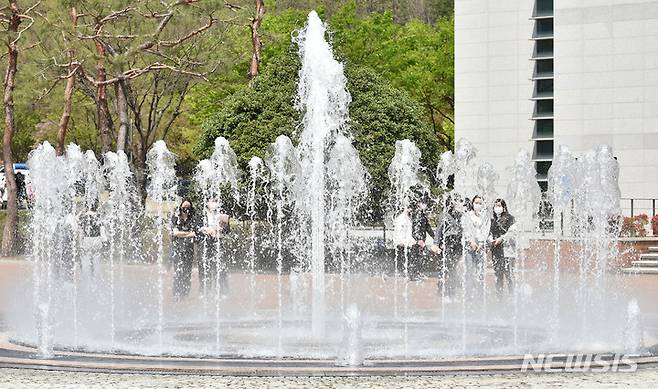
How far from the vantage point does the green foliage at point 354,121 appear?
2733 cm

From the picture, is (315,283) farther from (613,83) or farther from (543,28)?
(543,28)

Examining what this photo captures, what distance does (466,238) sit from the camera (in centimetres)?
1953

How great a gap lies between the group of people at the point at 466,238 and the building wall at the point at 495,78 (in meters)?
22.7

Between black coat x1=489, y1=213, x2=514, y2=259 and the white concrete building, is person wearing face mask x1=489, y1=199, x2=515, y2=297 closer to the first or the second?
black coat x1=489, y1=213, x2=514, y2=259

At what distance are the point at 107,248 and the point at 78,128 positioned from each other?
35.2 metres

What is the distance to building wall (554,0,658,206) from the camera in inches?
1580

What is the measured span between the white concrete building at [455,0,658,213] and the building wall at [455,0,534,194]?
0.03m

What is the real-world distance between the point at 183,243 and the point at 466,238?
14.3ft

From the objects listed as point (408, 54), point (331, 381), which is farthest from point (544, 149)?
point (331, 381)

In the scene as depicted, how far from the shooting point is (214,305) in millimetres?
19281

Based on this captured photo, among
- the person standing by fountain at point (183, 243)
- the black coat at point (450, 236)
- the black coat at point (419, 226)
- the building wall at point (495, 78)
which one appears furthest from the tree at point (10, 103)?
the black coat at point (450, 236)

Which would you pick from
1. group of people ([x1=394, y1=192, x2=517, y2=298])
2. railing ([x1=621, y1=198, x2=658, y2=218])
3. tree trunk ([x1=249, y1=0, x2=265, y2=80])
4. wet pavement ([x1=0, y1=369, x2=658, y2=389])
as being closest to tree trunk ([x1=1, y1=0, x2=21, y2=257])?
tree trunk ([x1=249, y1=0, x2=265, y2=80])

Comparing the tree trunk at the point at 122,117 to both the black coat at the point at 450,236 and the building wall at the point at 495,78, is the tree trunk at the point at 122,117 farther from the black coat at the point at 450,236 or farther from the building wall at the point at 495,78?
the black coat at the point at 450,236

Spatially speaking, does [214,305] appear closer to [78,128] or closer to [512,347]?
[512,347]
